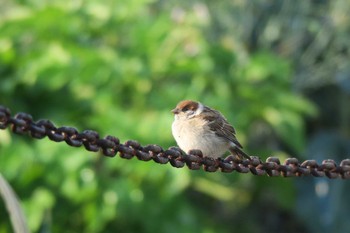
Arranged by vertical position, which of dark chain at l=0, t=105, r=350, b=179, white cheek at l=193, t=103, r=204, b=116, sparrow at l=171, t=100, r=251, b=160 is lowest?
dark chain at l=0, t=105, r=350, b=179

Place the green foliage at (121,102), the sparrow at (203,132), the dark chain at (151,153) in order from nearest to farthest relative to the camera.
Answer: the dark chain at (151,153)
the sparrow at (203,132)
the green foliage at (121,102)

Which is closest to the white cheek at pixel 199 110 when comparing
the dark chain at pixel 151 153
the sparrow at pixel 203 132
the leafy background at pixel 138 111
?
the sparrow at pixel 203 132

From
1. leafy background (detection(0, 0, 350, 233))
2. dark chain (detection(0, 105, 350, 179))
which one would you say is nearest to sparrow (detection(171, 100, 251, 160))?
dark chain (detection(0, 105, 350, 179))

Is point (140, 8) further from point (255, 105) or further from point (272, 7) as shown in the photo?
point (272, 7)

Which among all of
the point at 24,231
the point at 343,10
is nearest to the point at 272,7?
the point at 343,10

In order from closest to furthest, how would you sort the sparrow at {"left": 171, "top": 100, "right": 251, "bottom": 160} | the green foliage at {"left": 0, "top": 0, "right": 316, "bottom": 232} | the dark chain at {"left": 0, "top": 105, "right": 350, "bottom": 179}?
the dark chain at {"left": 0, "top": 105, "right": 350, "bottom": 179}
the sparrow at {"left": 171, "top": 100, "right": 251, "bottom": 160}
the green foliage at {"left": 0, "top": 0, "right": 316, "bottom": 232}

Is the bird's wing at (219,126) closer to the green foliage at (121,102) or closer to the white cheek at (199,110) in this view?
the white cheek at (199,110)

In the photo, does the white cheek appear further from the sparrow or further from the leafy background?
the leafy background
